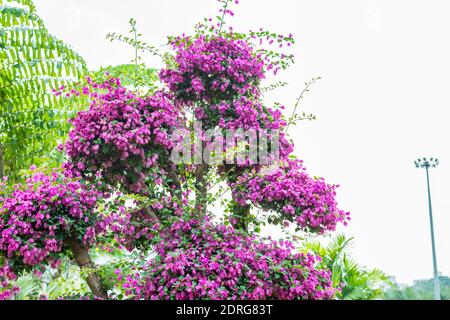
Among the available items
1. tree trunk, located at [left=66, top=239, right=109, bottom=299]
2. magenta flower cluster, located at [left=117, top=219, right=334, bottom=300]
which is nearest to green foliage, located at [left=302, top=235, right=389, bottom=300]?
magenta flower cluster, located at [left=117, top=219, right=334, bottom=300]

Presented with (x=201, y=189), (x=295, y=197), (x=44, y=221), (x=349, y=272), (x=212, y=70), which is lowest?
(x=349, y=272)

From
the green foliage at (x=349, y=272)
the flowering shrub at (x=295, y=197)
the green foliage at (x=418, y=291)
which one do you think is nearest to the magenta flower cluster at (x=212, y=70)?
the flowering shrub at (x=295, y=197)

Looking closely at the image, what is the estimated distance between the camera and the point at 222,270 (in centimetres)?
389

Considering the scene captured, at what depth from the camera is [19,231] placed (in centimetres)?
401

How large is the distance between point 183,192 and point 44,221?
135 centimetres

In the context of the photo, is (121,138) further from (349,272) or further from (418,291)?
(418,291)

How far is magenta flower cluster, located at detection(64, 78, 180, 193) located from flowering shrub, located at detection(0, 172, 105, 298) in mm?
243

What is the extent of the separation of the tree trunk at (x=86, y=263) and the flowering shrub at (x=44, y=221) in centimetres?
8

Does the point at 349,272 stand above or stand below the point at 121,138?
below

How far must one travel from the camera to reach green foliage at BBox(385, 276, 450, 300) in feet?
33.2

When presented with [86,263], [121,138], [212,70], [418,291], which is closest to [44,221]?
[86,263]

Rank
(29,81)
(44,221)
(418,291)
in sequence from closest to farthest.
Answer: (44,221) < (29,81) < (418,291)

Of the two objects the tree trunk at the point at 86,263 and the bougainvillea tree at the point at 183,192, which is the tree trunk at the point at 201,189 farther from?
the tree trunk at the point at 86,263
